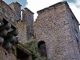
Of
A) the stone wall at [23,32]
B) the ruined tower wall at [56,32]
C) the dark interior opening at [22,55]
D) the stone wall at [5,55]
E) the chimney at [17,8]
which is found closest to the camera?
the stone wall at [5,55]

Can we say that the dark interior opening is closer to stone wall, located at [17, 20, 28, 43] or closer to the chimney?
stone wall, located at [17, 20, 28, 43]

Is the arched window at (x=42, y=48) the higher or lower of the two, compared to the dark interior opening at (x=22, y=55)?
higher

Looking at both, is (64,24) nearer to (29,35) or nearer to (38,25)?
(38,25)

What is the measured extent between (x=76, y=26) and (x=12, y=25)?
742 cm

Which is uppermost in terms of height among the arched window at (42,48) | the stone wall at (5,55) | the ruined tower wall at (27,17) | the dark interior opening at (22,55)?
the ruined tower wall at (27,17)

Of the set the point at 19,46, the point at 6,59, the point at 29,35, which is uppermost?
the point at 29,35

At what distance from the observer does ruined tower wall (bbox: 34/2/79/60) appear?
39.2 feet

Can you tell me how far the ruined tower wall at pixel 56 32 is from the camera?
Result: 1194cm

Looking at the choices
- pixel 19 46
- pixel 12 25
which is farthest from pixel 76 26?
pixel 12 25

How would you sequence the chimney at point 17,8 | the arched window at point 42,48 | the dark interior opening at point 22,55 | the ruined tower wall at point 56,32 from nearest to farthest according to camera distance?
the dark interior opening at point 22,55 < the ruined tower wall at point 56,32 < the arched window at point 42,48 < the chimney at point 17,8

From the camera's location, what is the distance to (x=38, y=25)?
1362 centimetres

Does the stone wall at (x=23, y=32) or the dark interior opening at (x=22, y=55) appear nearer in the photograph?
the dark interior opening at (x=22, y=55)

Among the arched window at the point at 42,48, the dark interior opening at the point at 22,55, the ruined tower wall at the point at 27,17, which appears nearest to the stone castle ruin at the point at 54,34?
the arched window at the point at 42,48

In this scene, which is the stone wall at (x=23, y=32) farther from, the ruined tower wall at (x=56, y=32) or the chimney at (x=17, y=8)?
the chimney at (x=17, y=8)
